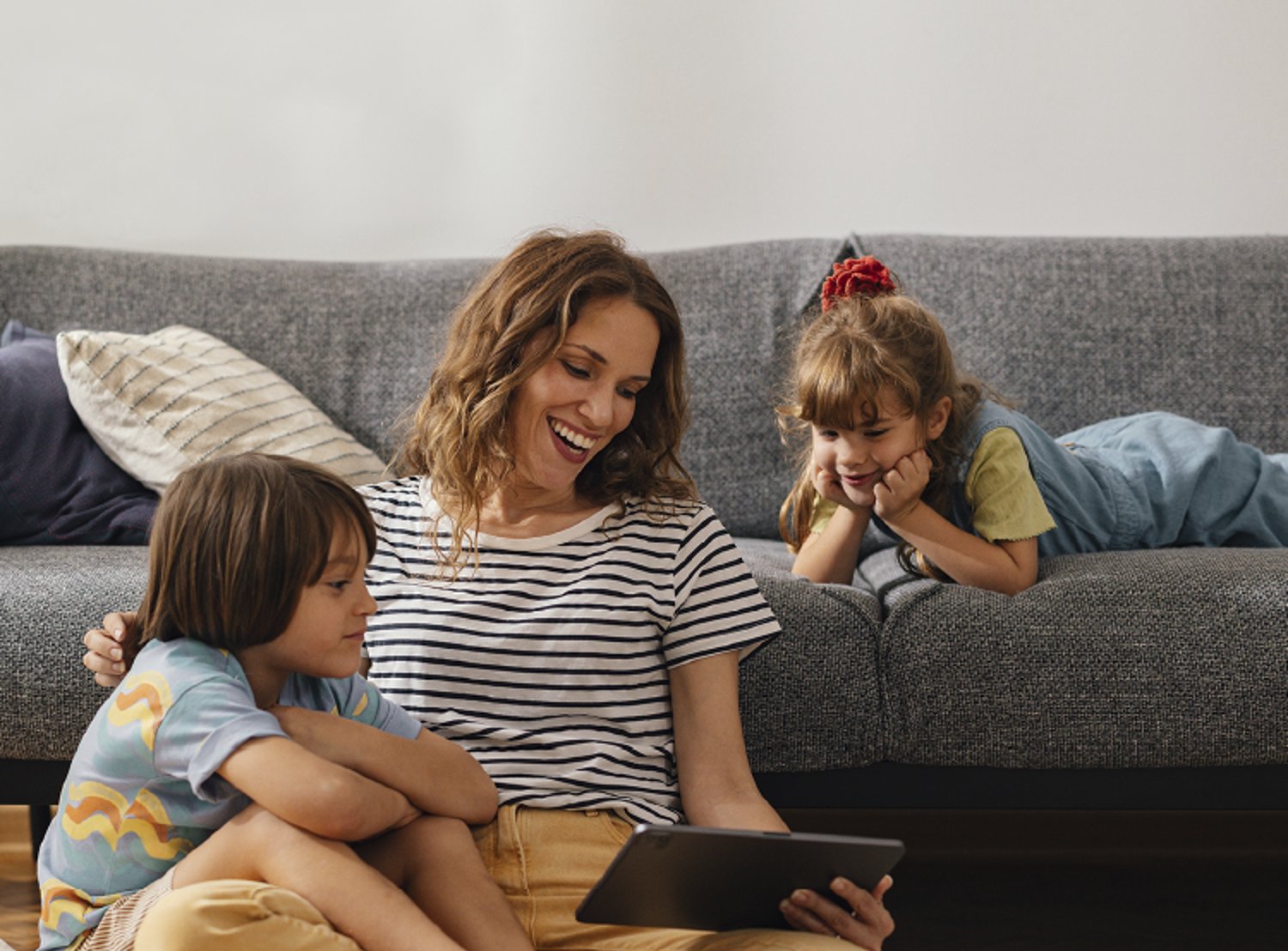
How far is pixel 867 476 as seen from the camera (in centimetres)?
172

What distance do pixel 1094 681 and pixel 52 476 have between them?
4.65ft

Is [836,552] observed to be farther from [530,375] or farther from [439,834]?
[439,834]

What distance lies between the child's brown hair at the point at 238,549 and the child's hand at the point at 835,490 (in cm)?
85

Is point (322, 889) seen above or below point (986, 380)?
below

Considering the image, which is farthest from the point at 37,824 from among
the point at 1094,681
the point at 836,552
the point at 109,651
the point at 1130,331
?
the point at 1130,331

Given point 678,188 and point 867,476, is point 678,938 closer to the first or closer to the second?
point 867,476

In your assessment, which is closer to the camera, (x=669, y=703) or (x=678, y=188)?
(x=669, y=703)

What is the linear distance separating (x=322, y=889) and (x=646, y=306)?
0.61m

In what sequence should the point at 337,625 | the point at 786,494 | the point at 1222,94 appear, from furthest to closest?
the point at 1222,94 → the point at 786,494 → the point at 337,625

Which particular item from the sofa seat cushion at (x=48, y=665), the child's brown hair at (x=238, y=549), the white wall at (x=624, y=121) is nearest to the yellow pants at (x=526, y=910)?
the child's brown hair at (x=238, y=549)

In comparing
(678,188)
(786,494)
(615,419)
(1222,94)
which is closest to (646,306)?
(615,419)

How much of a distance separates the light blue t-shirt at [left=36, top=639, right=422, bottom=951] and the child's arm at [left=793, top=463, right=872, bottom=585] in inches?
35.6

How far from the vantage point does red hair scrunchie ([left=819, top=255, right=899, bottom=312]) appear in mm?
1888

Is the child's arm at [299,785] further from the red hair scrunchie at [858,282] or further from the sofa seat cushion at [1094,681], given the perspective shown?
the red hair scrunchie at [858,282]
